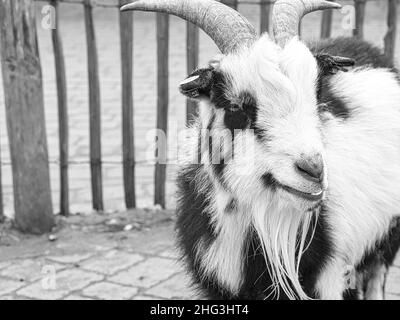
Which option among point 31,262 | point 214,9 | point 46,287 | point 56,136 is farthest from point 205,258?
point 56,136

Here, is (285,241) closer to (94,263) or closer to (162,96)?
(94,263)

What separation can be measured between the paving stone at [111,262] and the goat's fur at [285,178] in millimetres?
1229

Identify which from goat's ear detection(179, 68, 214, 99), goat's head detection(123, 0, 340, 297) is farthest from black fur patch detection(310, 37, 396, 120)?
goat's ear detection(179, 68, 214, 99)

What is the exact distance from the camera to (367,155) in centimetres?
337

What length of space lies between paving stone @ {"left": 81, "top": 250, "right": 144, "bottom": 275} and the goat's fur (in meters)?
1.23

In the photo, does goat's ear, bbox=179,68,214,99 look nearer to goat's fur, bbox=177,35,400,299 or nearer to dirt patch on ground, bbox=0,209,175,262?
goat's fur, bbox=177,35,400,299

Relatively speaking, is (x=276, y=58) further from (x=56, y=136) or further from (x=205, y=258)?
(x=56, y=136)

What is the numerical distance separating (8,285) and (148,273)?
876 mm

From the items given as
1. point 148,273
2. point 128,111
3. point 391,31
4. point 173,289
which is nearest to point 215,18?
point 173,289

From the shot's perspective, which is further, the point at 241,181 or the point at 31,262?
the point at 31,262

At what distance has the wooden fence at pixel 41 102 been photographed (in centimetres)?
475

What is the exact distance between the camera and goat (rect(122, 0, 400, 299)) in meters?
2.77

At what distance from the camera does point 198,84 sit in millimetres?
2906

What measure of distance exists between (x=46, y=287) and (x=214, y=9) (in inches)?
82.5
